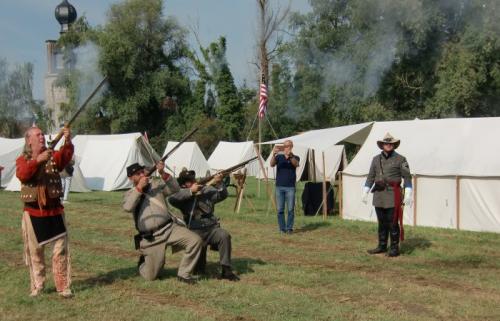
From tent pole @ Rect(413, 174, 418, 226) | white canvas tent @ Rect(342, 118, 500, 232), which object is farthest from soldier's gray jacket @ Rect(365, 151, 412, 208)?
tent pole @ Rect(413, 174, 418, 226)

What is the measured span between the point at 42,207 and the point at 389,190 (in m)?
4.49

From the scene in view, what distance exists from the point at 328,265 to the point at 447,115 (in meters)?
17.4

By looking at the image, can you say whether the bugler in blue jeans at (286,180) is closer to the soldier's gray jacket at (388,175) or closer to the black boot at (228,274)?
the soldier's gray jacket at (388,175)

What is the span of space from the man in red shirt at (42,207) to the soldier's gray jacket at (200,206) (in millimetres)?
1287

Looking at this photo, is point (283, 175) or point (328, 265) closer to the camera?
point (328, 265)

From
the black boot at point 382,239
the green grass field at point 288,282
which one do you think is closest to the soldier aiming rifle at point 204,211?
the green grass field at point 288,282

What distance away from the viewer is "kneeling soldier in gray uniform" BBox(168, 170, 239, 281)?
21.1ft

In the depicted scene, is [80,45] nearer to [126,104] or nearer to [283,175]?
[126,104]

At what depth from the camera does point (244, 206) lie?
48.5 ft

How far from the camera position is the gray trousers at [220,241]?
21.0ft

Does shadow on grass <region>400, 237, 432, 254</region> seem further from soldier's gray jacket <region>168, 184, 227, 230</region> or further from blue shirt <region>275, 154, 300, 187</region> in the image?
soldier's gray jacket <region>168, 184, 227, 230</region>

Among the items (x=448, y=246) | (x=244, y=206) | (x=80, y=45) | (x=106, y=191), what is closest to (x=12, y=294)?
(x=448, y=246)

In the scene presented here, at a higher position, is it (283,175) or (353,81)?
(353,81)

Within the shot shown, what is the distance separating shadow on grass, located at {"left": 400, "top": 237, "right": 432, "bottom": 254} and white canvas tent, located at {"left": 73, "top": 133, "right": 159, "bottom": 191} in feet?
44.1
